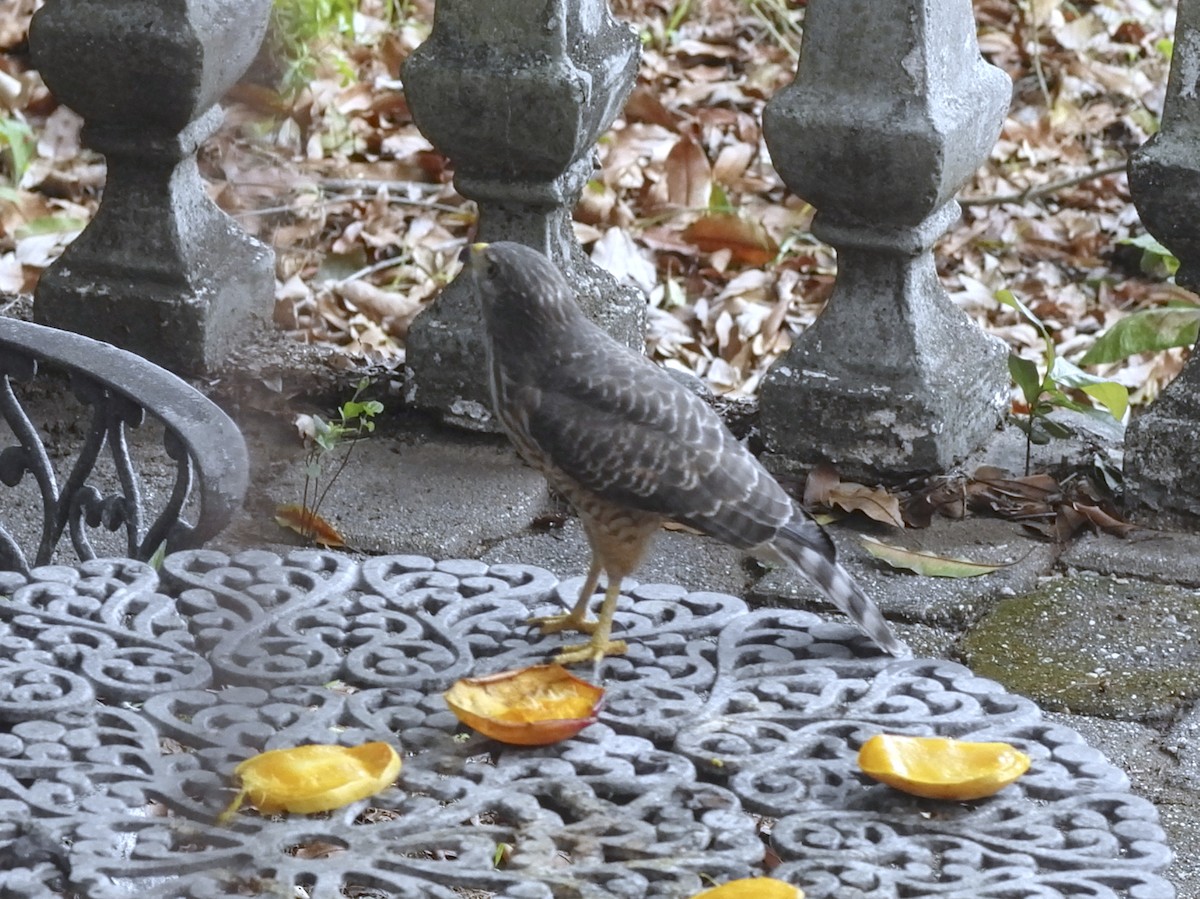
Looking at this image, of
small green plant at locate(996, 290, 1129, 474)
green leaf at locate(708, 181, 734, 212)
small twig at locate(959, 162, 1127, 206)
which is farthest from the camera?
small twig at locate(959, 162, 1127, 206)

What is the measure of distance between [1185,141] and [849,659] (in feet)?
4.86

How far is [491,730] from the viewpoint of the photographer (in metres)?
1.95

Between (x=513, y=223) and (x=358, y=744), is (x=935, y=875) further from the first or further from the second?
(x=513, y=223)

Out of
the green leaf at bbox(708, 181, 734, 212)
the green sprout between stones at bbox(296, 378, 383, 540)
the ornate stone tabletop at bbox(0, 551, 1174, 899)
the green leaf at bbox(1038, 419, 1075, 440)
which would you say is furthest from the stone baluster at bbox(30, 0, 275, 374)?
the green leaf at bbox(708, 181, 734, 212)

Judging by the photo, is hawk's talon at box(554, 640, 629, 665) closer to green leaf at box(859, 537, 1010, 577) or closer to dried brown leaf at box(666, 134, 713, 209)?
green leaf at box(859, 537, 1010, 577)

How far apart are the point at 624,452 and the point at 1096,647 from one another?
988 mm

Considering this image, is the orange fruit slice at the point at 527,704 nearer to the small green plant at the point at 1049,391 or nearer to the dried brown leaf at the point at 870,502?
the dried brown leaf at the point at 870,502

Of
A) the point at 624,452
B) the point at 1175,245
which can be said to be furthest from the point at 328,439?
the point at 1175,245

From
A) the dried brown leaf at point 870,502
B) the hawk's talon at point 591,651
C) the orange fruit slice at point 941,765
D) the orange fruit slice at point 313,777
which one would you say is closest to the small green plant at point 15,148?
the dried brown leaf at point 870,502

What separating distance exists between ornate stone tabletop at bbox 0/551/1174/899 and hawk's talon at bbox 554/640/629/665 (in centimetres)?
3

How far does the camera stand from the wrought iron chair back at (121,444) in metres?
2.56

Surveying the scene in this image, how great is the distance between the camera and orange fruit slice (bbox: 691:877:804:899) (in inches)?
63.3

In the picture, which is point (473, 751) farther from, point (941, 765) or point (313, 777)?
point (941, 765)

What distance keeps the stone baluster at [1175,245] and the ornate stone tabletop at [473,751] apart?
1310 mm
